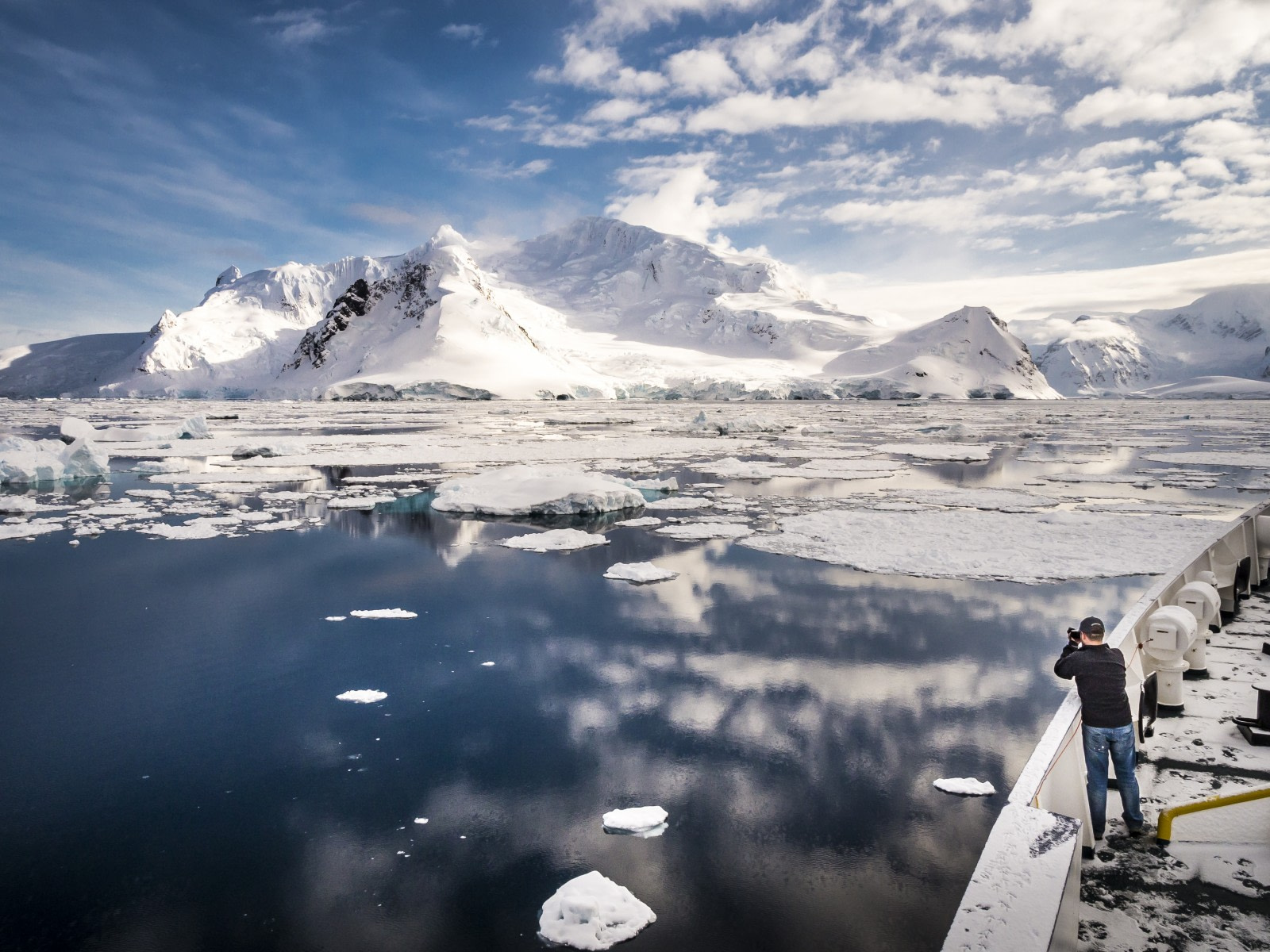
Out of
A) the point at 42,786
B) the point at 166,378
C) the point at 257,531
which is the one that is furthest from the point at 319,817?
the point at 166,378

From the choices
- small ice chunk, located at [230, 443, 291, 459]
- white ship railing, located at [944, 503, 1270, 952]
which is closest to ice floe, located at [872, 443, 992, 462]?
small ice chunk, located at [230, 443, 291, 459]

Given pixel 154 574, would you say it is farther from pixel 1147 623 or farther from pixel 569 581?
pixel 1147 623

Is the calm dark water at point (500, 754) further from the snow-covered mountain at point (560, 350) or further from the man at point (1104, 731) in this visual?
the snow-covered mountain at point (560, 350)

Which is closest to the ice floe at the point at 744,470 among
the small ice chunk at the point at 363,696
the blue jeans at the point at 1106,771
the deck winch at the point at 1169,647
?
the deck winch at the point at 1169,647

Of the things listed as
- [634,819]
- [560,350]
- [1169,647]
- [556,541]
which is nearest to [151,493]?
[556,541]

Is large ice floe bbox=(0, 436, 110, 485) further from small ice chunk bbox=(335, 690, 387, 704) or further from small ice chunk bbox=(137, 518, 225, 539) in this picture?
small ice chunk bbox=(335, 690, 387, 704)

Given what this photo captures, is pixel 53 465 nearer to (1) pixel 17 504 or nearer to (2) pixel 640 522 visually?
(1) pixel 17 504
